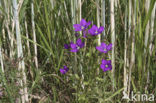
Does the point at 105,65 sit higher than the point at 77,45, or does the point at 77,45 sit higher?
the point at 77,45

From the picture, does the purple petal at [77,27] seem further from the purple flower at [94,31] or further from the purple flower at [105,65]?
the purple flower at [105,65]

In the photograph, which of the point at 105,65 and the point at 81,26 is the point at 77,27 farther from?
the point at 105,65

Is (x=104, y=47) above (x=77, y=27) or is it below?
below

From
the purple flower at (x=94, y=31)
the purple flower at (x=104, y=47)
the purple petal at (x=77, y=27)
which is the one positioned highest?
the purple petal at (x=77, y=27)

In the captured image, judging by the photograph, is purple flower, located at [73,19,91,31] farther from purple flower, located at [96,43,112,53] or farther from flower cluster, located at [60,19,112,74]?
purple flower, located at [96,43,112,53]

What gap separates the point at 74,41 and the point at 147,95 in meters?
0.50

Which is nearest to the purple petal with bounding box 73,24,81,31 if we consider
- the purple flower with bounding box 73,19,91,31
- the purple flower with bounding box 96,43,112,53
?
the purple flower with bounding box 73,19,91,31

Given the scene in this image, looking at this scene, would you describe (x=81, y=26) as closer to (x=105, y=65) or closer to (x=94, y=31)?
(x=94, y=31)

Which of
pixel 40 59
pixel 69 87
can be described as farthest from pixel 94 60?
pixel 40 59

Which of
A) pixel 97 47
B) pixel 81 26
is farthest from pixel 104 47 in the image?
pixel 81 26

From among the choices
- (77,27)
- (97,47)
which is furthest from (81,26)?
(97,47)

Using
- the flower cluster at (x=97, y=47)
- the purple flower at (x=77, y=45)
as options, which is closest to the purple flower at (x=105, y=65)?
the flower cluster at (x=97, y=47)

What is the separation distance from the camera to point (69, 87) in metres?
1.42

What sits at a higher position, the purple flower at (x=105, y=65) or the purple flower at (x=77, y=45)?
the purple flower at (x=77, y=45)
